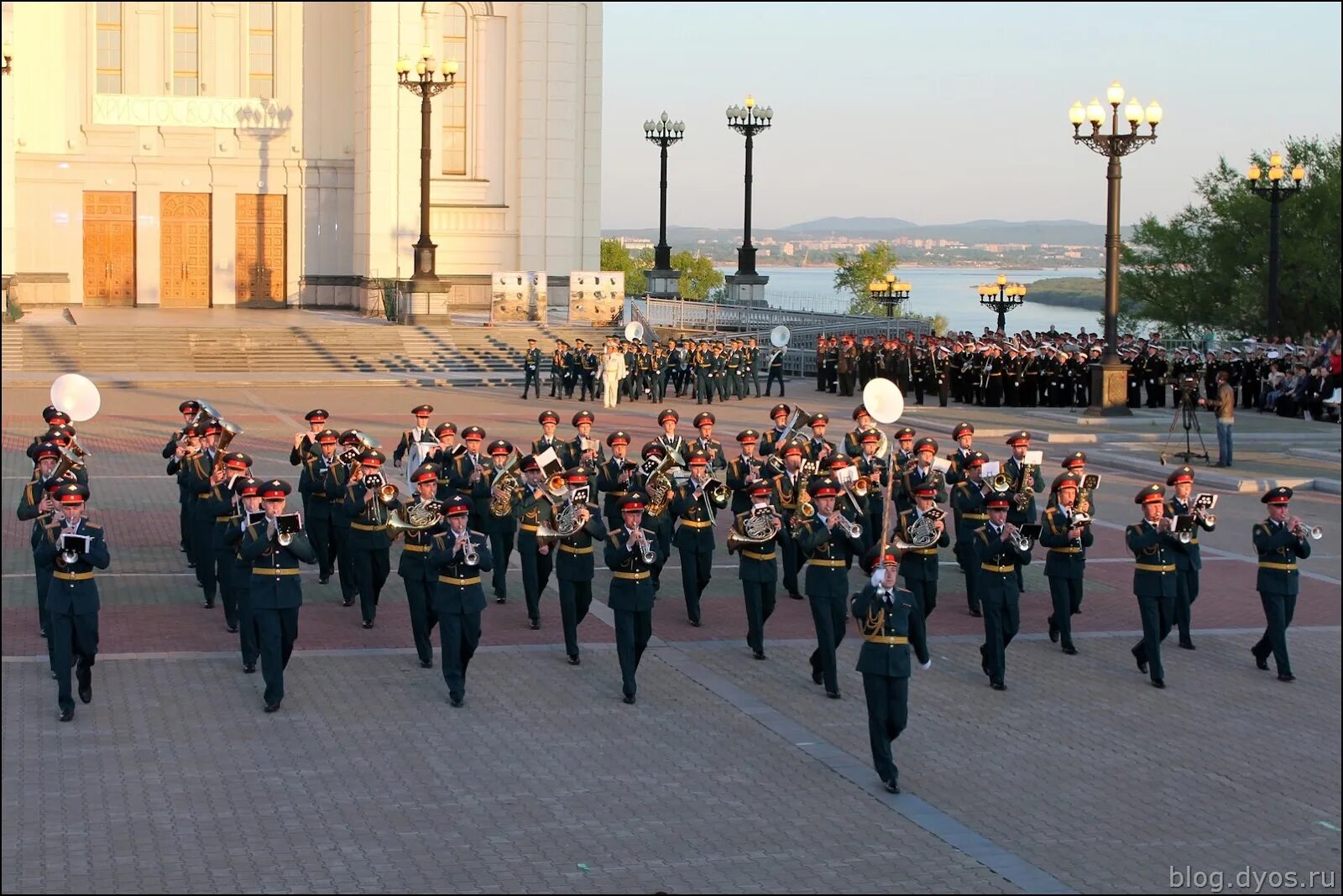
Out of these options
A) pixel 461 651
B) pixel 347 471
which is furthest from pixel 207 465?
pixel 461 651

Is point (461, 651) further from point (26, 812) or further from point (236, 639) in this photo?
point (26, 812)

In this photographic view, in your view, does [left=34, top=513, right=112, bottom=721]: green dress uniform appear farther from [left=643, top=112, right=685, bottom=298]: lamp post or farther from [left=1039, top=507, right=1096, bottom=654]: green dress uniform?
[left=643, top=112, right=685, bottom=298]: lamp post

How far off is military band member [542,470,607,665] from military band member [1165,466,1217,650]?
4.97m

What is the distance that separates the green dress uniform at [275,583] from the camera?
13.1 m

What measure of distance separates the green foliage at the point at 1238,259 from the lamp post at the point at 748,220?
11.8 meters

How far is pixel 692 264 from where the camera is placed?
437 feet

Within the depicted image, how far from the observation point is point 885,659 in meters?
11.5

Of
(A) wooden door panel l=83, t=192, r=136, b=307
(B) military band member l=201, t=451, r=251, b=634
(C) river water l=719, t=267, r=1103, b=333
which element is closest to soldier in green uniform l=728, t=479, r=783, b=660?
(B) military band member l=201, t=451, r=251, b=634

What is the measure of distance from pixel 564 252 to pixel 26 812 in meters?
44.3

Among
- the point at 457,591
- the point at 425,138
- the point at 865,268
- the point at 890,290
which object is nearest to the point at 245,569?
the point at 457,591

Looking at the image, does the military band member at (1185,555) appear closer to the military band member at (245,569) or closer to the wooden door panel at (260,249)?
the military band member at (245,569)

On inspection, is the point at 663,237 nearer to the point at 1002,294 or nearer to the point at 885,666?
the point at 1002,294

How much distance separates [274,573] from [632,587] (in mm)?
2784

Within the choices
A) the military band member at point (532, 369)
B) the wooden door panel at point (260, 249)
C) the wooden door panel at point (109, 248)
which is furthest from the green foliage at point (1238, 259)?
the wooden door panel at point (109, 248)
